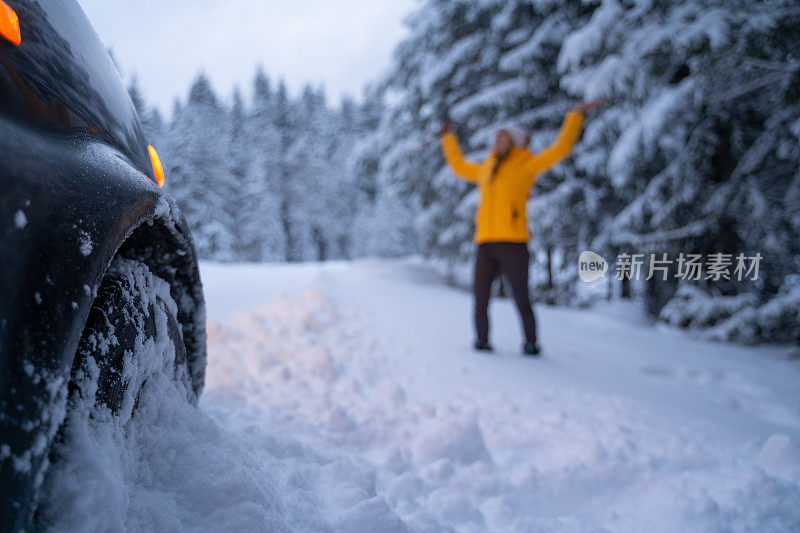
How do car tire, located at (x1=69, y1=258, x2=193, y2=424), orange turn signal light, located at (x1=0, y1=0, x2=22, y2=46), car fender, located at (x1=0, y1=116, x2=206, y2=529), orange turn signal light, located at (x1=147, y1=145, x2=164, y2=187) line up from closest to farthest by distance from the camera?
car fender, located at (x1=0, y1=116, x2=206, y2=529) → orange turn signal light, located at (x1=0, y1=0, x2=22, y2=46) → car tire, located at (x1=69, y1=258, x2=193, y2=424) → orange turn signal light, located at (x1=147, y1=145, x2=164, y2=187)

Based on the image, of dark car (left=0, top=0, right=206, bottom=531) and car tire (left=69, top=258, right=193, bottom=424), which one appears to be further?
car tire (left=69, top=258, right=193, bottom=424)

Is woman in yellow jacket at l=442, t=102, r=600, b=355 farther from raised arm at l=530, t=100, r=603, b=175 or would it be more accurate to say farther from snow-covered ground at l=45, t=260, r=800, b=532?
snow-covered ground at l=45, t=260, r=800, b=532

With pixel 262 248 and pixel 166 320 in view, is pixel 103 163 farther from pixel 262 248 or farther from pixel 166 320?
pixel 262 248

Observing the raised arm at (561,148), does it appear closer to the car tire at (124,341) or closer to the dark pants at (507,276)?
the dark pants at (507,276)

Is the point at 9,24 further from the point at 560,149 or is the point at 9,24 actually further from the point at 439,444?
the point at 560,149

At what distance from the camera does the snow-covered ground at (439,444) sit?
3.32ft

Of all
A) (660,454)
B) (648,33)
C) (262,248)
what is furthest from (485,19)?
(262,248)

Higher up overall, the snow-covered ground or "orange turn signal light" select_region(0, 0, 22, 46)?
"orange turn signal light" select_region(0, 0, 22, 46)

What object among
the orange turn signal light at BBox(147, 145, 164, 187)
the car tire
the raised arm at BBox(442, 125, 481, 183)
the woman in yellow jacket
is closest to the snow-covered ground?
the car tire

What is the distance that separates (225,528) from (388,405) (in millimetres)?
1388

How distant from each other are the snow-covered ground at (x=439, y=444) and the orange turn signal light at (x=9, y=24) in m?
0.67

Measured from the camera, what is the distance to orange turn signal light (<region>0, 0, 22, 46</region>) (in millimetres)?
681

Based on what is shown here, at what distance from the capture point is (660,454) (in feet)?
6.18

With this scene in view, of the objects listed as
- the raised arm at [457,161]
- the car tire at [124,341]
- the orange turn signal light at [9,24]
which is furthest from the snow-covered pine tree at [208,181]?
the orange turn signal light at [9,24]
